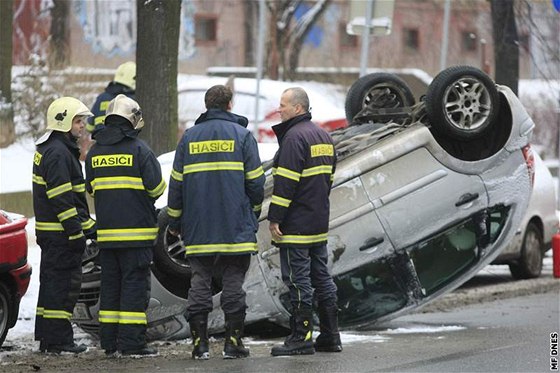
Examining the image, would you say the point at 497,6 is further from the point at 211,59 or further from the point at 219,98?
the point at 211,59

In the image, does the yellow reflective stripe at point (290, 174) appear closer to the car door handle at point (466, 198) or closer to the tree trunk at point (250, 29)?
the car door handle at point (466, 198)

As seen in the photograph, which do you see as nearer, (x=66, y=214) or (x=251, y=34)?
(x=66, y=214)

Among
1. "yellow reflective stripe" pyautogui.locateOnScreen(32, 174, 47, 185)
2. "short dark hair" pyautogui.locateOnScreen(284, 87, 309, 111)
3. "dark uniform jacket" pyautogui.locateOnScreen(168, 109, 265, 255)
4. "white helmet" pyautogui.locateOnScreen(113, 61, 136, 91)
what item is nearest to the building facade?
"white helmet" pyautogui.locateOnScreen(113, 61, 136, 91)

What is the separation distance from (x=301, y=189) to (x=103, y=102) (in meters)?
4.23

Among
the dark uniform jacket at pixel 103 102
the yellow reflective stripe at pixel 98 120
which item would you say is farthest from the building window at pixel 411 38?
the yellow reflective stripe at pixel 98 120

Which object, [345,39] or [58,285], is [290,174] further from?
[345,39]

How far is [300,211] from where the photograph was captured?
8680mm

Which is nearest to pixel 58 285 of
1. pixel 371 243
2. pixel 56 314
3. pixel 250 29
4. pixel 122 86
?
pixel 56 314

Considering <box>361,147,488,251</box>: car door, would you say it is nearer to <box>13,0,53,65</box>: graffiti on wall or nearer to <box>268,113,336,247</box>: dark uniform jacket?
<box>268,113,336,247</box>: dark uniform jacket

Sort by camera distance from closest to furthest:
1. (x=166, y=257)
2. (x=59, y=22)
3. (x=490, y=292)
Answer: (x=166, y=257)
(x=490, y=292)
(x=59, y=22)

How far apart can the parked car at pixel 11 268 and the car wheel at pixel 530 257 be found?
651 centimetres

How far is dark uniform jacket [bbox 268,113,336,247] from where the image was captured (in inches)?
340

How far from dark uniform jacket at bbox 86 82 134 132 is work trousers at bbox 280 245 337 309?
391cm

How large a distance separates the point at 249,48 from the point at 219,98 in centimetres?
2801
